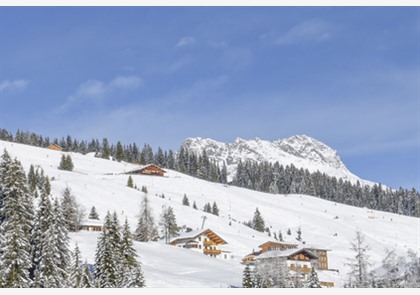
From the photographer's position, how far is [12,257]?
34062 mm

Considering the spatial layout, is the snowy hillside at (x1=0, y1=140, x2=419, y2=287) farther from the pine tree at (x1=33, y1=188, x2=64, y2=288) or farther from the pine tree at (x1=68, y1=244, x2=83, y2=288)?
the pine tree at (x1=33, y1=188, x2=64, y2=288)

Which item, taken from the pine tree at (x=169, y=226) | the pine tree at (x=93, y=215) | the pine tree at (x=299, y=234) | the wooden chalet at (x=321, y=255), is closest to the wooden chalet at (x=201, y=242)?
the pine tree at (x=169, y=226)

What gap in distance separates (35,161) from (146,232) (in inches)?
2645

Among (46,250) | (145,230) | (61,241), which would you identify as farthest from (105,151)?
(46,250)

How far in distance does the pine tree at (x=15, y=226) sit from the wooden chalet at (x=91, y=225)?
46.9m

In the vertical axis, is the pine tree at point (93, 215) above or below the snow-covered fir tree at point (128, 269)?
above

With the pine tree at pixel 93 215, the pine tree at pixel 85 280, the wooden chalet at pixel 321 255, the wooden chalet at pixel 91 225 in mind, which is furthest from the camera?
the pine tree at pixel 93 215

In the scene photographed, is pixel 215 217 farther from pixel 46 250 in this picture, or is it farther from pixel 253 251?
pixel 46 250

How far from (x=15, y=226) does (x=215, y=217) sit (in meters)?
82.1

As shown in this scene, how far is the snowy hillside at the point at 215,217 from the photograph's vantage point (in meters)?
67.8

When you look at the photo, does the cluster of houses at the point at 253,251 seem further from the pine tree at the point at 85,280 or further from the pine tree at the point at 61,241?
the pine tree at the point at 61,241

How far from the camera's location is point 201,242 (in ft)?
297

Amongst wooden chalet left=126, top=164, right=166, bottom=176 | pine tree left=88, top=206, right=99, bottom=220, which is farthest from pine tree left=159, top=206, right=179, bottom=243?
wooden chalet left=126, top=164, right=166, bottom=176

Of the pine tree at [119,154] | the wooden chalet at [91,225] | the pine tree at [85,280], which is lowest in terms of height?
the pine tree at [85,280]
